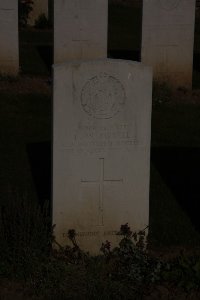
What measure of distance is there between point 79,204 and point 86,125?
66cm

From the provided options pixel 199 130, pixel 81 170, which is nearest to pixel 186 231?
pixel 81 170

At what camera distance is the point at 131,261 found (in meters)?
5.71

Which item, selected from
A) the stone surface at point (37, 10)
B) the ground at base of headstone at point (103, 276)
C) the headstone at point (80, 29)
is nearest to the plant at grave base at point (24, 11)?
the stone surface at point (37, 10)

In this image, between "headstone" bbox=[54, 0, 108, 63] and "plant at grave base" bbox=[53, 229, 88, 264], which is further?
"headstone" bbox=[54, 0, 108, 63]

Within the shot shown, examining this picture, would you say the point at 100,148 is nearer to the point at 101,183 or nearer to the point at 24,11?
the point at 101,183

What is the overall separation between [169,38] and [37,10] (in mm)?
9290

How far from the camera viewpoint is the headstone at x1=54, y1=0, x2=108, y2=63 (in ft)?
40.0

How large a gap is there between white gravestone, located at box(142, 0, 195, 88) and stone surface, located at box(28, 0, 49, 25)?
8.90m

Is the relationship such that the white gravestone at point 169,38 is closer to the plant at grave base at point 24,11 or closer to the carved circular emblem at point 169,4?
the carved circular emblem at point 169,4

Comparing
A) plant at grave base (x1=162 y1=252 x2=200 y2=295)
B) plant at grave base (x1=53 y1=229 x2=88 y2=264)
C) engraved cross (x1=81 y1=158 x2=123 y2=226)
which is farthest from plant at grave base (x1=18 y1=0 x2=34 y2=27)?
plant at grave base (x1=162 y1=252 x2=200 y2=295)

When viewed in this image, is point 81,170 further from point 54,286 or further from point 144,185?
point 54,286

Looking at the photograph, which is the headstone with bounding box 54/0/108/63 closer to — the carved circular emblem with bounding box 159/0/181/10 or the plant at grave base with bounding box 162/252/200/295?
the carved circular emblem with bounding box 159/0/181/10

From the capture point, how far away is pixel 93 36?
12.4 metres

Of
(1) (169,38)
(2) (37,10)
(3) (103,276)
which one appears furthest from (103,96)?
(2) (37,10)
